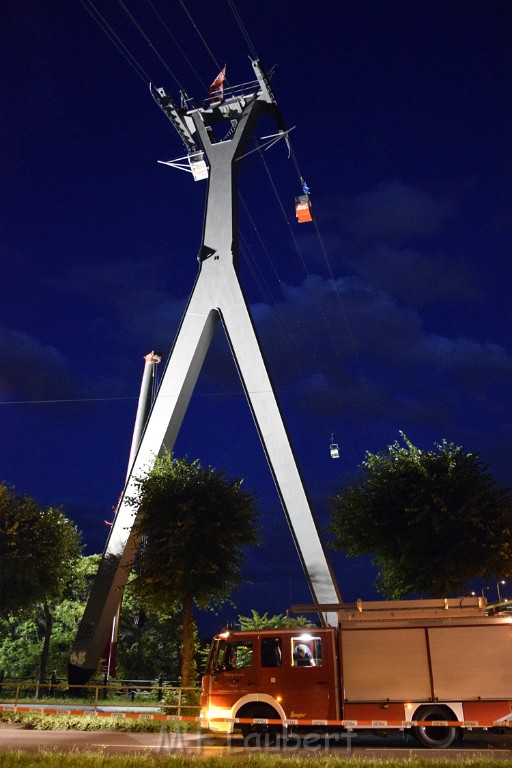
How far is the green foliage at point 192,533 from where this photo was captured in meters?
23.1

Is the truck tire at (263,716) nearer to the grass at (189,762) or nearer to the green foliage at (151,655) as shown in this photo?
the grass at (189,762)

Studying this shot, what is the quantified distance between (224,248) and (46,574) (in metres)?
16.8

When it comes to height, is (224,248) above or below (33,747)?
above

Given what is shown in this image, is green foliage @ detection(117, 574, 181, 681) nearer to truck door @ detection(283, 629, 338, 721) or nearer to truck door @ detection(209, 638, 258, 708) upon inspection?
truck door @ detection(209, 638, 258, 708)

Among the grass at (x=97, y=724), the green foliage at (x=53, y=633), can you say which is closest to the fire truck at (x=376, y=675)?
the grass at (x=97, y=724)

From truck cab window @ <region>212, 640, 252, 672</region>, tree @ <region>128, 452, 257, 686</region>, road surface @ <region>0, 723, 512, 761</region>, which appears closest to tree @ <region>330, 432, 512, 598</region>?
tree @ <region>128, 452, 257, 686</region>

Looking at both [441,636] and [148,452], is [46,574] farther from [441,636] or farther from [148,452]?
[441,636]

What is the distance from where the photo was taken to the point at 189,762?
10.8 m

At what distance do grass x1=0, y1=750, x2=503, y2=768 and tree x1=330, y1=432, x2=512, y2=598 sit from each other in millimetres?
13216

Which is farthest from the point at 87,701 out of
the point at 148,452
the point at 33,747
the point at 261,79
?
the point at 261,79

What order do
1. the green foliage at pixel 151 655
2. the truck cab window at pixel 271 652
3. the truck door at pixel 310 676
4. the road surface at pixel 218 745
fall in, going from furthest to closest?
the green foliage at pixel 151 655 < the truck cab window at pixel 271 652 < the truck door at pixel 310 676 < the road surface at pixel 218 745

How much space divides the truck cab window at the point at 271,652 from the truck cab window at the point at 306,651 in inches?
12.5

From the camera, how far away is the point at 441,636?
14.9 m

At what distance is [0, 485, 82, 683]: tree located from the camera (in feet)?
91.4
